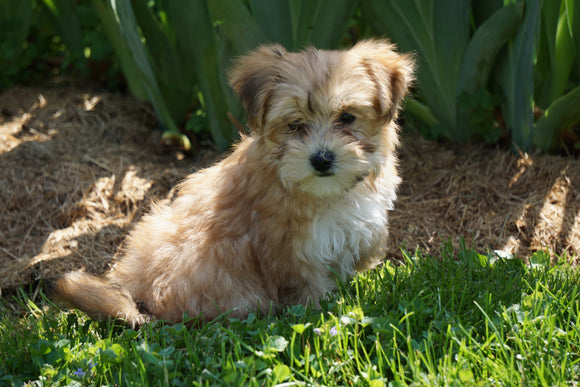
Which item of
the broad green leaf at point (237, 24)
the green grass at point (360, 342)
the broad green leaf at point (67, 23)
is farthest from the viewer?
the broad green leaf at point (67, 23)

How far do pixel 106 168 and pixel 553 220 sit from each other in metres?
3.32

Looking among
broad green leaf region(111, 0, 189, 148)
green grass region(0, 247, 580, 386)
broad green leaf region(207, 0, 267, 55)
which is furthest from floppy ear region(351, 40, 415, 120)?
broad green leaf region(111, 0, 189, 148)

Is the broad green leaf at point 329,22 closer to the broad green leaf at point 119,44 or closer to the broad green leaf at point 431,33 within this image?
the broad green leaf at point 431,33

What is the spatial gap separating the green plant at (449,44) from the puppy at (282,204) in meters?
1.16

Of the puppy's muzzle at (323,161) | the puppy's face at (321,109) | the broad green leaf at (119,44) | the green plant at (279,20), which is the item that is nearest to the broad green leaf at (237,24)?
the green plant at (279,20)

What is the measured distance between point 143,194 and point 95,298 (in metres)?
1.61

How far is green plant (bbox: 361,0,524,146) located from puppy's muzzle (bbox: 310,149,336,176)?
2023 millimetres

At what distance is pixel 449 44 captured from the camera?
14.5 ft

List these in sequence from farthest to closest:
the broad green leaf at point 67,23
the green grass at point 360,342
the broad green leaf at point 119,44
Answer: the broad green leaf at point 67,23
the broad green leaf at point 119,44
the green grass at point 360,342

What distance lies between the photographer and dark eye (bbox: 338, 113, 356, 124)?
294 cm

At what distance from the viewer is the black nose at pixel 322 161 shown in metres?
2.81

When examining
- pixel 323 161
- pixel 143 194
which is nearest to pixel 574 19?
pixel 323 161

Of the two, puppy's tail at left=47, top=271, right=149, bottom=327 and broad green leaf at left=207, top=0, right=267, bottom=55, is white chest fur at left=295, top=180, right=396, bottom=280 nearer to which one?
puppy's tail at left=47, top=271, right=149, bottom=327

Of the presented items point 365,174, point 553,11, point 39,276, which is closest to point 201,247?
point 365,174
